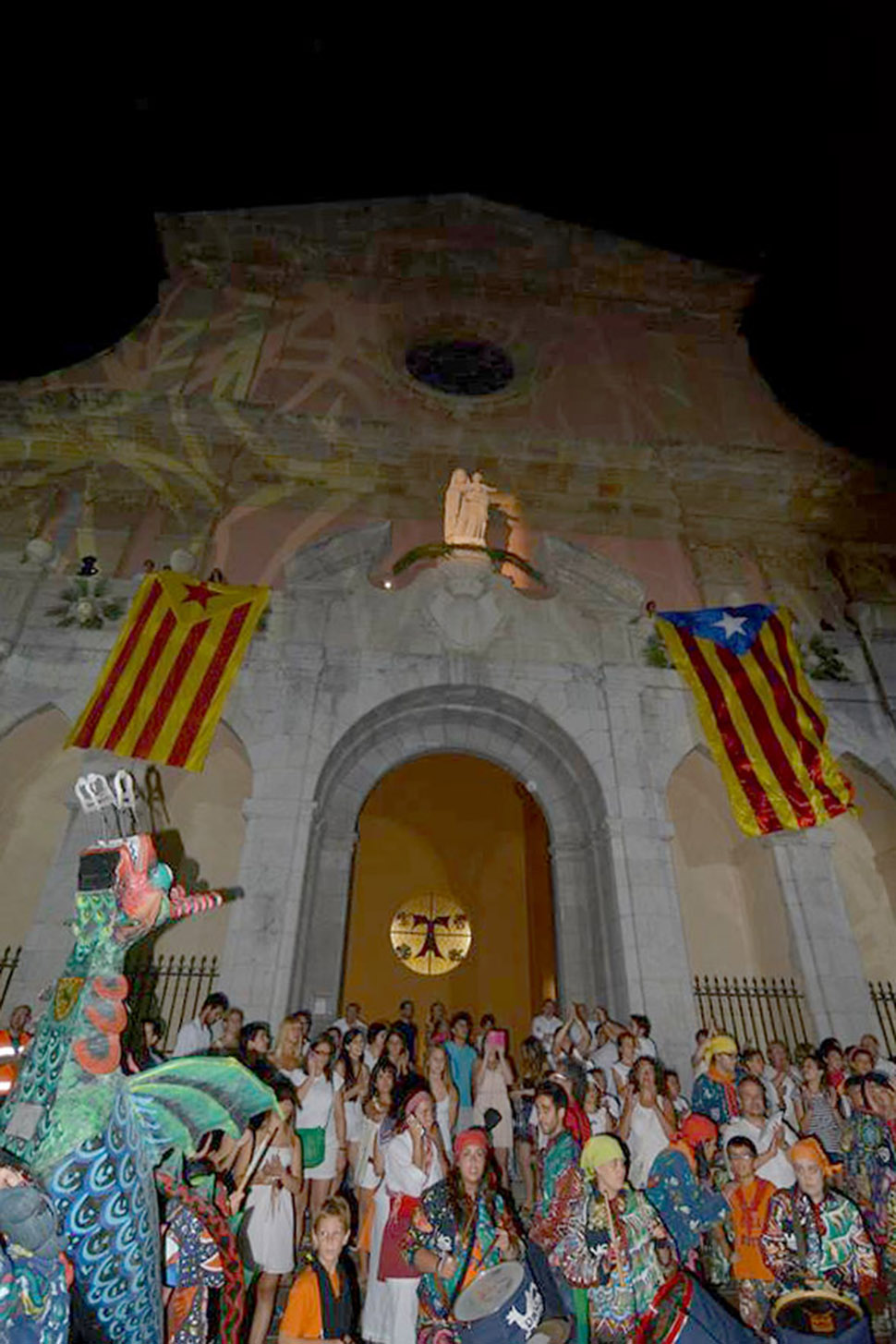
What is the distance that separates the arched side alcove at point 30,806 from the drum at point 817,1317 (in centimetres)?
1045

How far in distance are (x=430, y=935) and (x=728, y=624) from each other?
11792 mm

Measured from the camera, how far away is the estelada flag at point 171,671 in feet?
31.7

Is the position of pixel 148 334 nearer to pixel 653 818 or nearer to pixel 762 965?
pixel 653 818

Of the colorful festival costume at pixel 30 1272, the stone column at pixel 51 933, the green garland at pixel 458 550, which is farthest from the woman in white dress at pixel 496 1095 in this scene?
the green garland at pixel 458 550

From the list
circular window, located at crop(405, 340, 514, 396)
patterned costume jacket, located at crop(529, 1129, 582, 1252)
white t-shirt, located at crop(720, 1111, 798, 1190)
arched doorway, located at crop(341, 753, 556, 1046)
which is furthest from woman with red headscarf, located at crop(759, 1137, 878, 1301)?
circular window, located at crop(405, 340, 514, 396)

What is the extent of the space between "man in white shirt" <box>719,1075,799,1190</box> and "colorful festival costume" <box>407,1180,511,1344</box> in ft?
8.13

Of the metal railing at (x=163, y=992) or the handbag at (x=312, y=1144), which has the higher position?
the metal railing at (x=163, y=992)

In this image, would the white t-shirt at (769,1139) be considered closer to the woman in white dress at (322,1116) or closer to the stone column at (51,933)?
the woman in white dress at (322,1116)

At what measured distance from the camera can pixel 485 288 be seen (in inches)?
755

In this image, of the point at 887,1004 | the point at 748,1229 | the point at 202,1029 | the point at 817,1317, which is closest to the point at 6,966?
the point at 202,1029

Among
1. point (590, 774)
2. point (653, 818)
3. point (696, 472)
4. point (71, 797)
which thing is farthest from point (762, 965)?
point (71, 797)

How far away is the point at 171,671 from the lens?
1036cm

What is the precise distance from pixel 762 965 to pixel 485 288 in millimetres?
17606

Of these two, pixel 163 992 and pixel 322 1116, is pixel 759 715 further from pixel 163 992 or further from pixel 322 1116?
pixel 163 992
